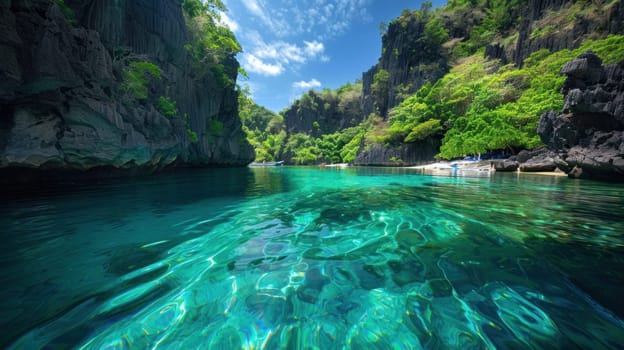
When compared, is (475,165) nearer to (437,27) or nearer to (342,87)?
(437,27)

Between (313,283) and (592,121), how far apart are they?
1703cm

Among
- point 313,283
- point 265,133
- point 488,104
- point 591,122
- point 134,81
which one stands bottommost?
point 313,283

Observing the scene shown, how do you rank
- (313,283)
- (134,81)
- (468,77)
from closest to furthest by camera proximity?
(313,283) → (134,81) → (468,77)

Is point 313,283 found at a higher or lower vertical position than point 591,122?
lower

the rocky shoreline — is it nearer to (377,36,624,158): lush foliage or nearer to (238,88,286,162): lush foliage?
(377,36,624,158): lush foliage

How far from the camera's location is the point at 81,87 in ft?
22.2

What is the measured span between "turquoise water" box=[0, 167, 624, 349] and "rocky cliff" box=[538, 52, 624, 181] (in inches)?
393

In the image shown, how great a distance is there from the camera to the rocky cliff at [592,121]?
30.3 feet

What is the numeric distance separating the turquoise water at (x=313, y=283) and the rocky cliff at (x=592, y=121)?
9988 mm

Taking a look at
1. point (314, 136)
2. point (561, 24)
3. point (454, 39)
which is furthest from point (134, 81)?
point (314, 136)

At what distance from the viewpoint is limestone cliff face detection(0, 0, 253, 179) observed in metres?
5.21

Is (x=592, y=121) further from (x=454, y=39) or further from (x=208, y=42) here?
(x=454, y=39)

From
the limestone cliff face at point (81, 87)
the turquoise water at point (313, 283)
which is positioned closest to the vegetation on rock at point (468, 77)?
the limestone cliff face at point (81, 87)

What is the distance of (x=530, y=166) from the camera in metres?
14.7
